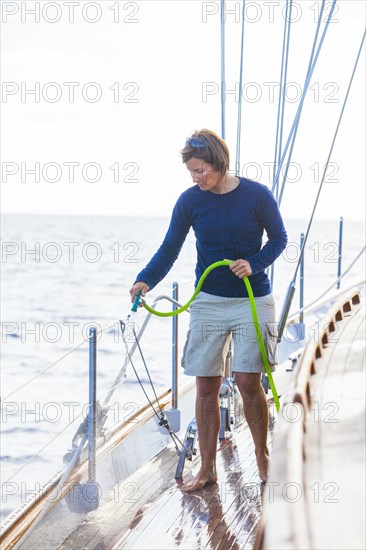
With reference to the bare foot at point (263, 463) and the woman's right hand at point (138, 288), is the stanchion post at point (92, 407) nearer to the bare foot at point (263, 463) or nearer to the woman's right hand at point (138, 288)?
the woman's right hand at point (138, 288)

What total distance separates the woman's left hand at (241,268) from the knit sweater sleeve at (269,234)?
1.4 inches

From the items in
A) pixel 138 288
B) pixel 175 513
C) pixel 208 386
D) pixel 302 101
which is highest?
pixel 302 101

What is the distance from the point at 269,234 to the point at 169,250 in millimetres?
375

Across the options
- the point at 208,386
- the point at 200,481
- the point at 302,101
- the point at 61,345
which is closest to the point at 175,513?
the point at 200,481

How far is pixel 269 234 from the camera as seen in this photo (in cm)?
298

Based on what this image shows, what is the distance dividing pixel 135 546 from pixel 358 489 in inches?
43.1

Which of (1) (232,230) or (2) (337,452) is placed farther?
(1) (232,230)

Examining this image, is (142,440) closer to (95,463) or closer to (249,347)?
(95,463)

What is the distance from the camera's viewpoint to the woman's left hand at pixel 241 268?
281cm

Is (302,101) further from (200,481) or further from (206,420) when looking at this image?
(200,481)

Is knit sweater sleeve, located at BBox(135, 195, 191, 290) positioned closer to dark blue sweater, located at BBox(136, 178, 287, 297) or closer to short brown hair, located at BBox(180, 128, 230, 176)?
dark blue sweater, located at BBox(136, 178, 287, 297)

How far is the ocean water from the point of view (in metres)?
6.32

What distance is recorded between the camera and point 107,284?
2364cm

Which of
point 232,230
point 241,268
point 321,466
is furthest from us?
point 232,230
